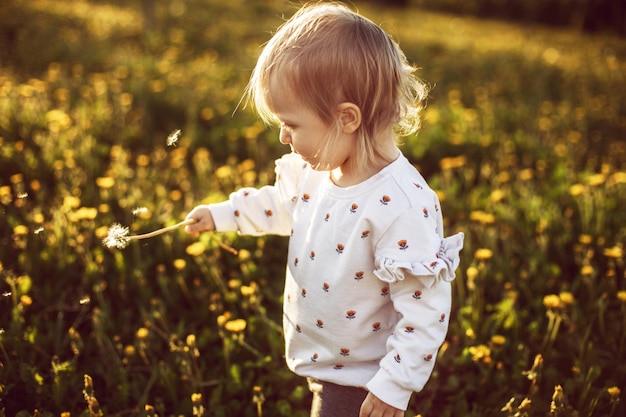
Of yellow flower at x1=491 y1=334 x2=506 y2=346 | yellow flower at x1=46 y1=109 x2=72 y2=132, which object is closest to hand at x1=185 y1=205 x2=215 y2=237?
yellow flower at x1=491 y1=334 x2=506 y2=346

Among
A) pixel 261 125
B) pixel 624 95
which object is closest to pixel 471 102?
pixel 624 95

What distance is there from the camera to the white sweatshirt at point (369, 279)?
4.74 ft

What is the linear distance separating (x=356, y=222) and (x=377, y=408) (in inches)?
18.7

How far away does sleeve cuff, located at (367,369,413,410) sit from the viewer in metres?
1.44

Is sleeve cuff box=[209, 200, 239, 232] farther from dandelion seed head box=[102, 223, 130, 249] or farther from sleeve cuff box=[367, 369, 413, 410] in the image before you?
sleeve cuff box=[367, 369, 413, 410]

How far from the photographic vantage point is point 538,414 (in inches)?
79.6

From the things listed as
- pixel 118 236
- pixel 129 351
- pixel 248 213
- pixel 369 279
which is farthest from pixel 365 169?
pixel 129 351

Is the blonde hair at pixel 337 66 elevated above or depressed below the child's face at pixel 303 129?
above

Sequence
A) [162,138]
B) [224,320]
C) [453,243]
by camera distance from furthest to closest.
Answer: [162,138] → [224,320] → [453,243]

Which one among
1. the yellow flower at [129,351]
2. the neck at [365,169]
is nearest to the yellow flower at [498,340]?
the neck at [365,169]

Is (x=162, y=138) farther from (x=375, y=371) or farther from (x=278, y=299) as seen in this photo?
(x=375, y=371)

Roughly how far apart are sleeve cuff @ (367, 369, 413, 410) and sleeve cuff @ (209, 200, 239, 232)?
0.70m

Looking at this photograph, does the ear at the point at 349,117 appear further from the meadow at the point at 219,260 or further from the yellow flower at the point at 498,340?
the yellow flower at the point at 498,340

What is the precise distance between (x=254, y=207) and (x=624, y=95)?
5.95 m
